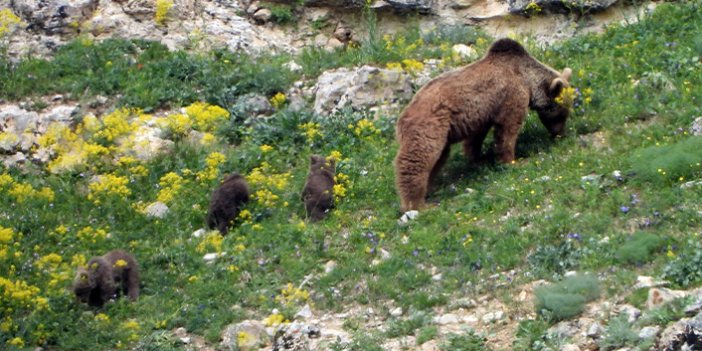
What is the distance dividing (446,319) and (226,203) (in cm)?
446

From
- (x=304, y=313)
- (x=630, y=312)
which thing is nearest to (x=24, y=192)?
(x=304, y=313)

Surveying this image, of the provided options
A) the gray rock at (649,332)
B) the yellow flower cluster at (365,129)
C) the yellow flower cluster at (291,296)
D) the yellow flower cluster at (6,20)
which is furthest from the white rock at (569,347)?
the yellow flower cluster at (6,20)

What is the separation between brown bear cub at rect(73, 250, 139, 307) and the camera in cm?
1354

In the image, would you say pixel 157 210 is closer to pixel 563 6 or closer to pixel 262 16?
pixel 262 16

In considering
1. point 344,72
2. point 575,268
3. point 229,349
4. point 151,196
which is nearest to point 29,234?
point 151,196

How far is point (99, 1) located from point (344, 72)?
483 cm

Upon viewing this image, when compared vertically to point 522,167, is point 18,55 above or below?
below

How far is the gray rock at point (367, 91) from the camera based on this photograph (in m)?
18.3

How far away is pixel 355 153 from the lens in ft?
55.8

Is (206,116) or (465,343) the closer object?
(465,343)

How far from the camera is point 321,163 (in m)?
16.1

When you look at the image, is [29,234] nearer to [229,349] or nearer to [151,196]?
[151,196]

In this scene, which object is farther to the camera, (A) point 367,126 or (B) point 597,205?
(A) point 367,126

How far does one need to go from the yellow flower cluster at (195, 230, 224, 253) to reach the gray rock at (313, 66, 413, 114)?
4.15 m
